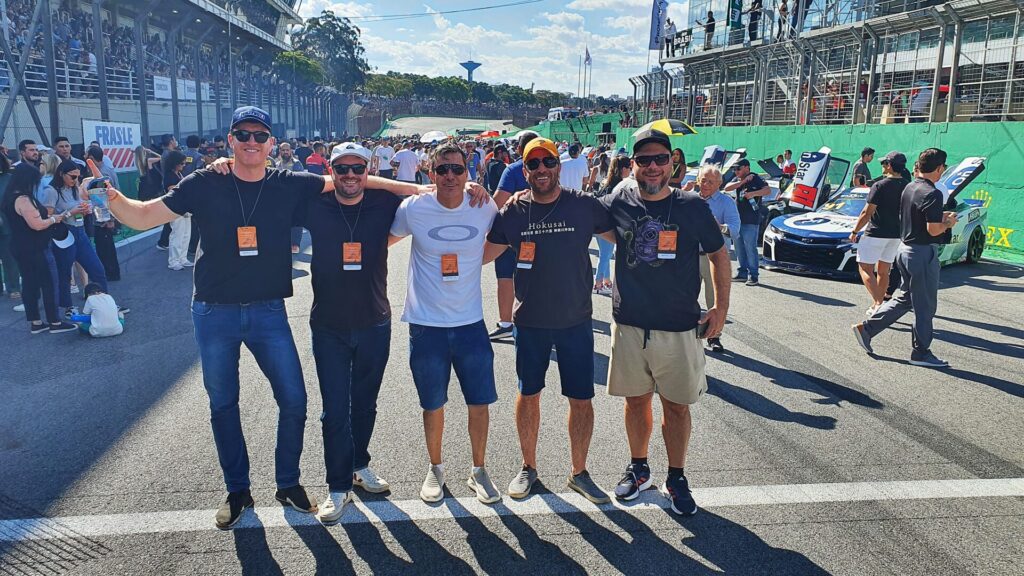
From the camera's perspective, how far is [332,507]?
3688 millimetres

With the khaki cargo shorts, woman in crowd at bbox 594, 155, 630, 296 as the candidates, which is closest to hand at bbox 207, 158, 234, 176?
the khaki cargo shorts

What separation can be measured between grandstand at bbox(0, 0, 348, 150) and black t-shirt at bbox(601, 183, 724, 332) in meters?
12.9

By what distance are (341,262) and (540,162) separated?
114 centimetres

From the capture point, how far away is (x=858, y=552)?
11.1 ft

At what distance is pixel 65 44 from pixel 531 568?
73.7ft

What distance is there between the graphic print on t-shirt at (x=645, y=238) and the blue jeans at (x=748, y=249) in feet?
23.2

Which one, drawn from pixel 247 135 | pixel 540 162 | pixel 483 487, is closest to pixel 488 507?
pixel 483 487

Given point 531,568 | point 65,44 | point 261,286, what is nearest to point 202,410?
point 261,286

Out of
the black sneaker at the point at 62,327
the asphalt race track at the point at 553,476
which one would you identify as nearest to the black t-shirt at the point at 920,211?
the asphalt race track at the point at 553,476

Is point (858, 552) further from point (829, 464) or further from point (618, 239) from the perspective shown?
point (618, 239)

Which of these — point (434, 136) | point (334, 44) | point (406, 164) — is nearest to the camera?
point (406, 164)

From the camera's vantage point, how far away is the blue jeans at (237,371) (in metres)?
3.58

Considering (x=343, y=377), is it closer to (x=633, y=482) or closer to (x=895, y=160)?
(x=633, y=482)

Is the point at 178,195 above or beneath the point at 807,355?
above
